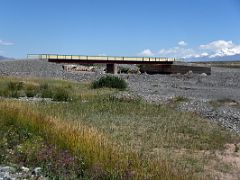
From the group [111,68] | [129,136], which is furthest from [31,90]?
[111,68]

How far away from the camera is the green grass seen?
891cm

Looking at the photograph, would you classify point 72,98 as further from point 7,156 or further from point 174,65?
point 174,65

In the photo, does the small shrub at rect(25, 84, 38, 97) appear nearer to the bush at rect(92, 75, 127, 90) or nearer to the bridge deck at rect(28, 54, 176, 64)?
the bush at rect(92, 75, 127, 90)

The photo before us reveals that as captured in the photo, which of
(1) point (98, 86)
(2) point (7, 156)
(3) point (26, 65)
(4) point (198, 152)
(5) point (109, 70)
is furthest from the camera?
(5) point (109, 70)

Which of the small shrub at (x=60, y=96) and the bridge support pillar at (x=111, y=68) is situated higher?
the bridge support pillar at (x=111, y=68)

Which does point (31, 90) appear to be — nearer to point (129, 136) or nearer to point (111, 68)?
point (129, 136)

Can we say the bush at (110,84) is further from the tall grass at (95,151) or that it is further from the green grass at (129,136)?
the tall grass at (95,151)

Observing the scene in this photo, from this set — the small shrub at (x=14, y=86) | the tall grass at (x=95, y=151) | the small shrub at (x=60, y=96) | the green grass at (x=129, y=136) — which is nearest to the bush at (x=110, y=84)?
the small shrub at (x=14, y=86)

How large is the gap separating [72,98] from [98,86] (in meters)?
12.4

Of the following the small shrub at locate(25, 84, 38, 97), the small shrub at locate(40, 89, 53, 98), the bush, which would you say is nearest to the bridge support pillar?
the bush

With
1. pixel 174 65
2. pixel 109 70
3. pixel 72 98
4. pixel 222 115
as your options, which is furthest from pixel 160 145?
pixel 174 65

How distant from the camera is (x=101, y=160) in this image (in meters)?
8.91

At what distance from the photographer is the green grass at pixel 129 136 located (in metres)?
8.91

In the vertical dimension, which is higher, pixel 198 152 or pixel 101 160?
pixel 101 160
